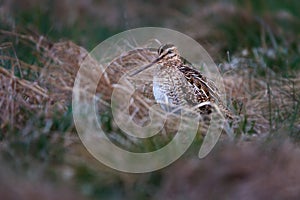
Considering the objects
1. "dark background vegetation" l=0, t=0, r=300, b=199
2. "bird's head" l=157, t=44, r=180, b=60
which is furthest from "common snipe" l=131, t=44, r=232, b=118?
"dark background vegetation" l=0, t=0, r=300, b=199

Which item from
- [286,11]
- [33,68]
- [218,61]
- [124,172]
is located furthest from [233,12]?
[124,172]

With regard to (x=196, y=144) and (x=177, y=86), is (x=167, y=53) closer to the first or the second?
(x=177, y=86)

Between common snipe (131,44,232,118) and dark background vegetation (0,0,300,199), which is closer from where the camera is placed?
dark background vegetation (0,0,300,199)

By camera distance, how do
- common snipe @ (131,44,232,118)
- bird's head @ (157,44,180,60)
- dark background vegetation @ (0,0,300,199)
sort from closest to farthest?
1. dark background vegetation @ (0,0,300,199)
2. common snipe @ (131,44,232,118)
3. bird's head @ (157,44,180,60)

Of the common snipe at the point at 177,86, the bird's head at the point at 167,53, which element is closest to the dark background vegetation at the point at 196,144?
the common snipe at the point at 177,86

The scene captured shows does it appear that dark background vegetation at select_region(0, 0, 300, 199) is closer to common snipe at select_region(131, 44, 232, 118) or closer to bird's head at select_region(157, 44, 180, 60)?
common snipe at select_region(131, 44, 232, 118)

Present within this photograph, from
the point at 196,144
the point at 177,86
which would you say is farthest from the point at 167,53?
the point at 196,144

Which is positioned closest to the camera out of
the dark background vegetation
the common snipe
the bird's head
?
the dark background vegetation

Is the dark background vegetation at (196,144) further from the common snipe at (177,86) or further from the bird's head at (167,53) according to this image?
the bird's head at (167,53)
